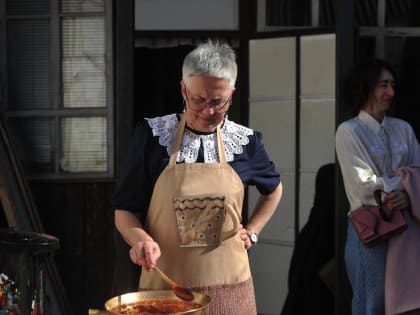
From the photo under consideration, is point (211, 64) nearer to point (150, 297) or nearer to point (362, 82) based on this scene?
point (150, 297)

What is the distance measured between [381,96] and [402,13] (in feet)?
3.16

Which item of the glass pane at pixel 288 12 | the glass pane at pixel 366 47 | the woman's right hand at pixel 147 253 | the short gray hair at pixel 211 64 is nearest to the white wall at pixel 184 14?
the glass pane at pixel 288 12

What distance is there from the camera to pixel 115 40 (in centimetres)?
613

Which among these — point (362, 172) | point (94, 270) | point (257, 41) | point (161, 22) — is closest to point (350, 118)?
point (362, 172)

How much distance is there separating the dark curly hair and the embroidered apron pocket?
218 centimetres

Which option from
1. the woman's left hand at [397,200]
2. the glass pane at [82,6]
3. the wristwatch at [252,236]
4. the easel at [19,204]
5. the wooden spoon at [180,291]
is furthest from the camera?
the glass pane at [82,6]

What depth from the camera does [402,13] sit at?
6301 millimetres

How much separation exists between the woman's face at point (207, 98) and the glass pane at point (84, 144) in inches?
102

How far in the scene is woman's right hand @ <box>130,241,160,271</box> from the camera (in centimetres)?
344

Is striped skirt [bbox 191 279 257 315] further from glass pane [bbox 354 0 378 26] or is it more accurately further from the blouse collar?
glass pane [bbox 354 0 378 26]

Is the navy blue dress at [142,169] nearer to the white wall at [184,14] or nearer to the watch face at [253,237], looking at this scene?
the watch face at [253,237]

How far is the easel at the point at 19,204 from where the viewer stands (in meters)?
5.71

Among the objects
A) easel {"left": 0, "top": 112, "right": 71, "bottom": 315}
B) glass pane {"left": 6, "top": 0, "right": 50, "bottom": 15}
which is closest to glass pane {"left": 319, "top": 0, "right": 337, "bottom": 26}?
glass pane {"left": 6, "top": 0, "right": 50, "bottom": 15}

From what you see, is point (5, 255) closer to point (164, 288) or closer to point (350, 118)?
point (164, 288)
